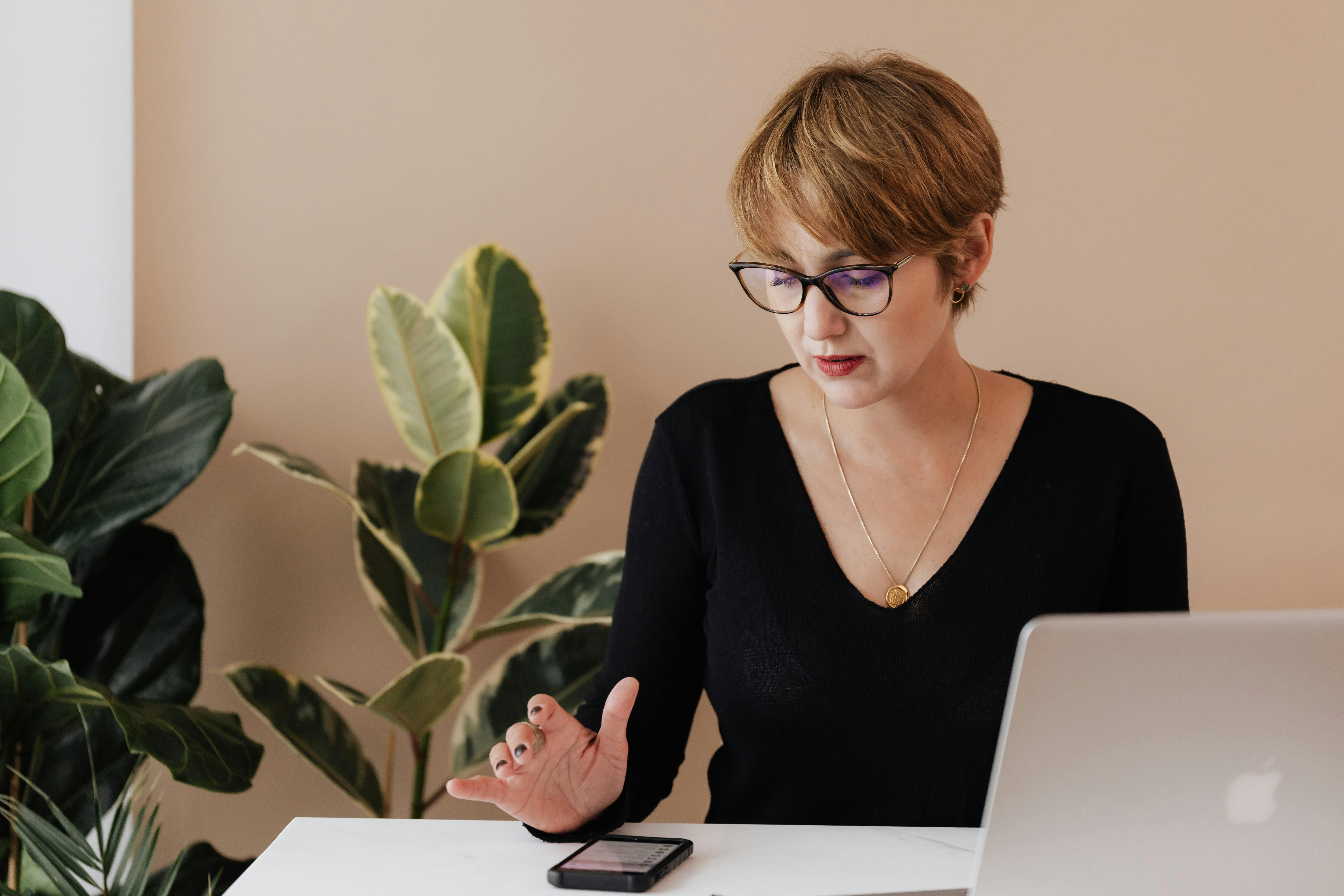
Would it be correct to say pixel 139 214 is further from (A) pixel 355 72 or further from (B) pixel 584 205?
(B) pixel 584 205

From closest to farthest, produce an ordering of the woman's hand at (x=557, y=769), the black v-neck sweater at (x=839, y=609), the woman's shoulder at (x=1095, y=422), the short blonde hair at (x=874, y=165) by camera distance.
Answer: the woman's hand at (x=557, y=769) → the short blonde hair at (x=874, y=165) → the black v-neck sweater at (x=839, y=609) → the woman's shoulder at (x=1095, y=422)

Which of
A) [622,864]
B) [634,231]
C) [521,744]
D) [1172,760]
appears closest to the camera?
[1172,760]

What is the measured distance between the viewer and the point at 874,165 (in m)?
1.03

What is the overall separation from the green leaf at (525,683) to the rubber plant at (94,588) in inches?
13.3

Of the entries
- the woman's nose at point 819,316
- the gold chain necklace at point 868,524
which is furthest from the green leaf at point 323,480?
the woman's nose at point 819,316

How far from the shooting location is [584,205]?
1.91 m

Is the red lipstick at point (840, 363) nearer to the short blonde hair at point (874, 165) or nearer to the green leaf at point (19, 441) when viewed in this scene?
the short blonde hair at point (874, 165)

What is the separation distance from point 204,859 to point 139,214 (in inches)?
43.8

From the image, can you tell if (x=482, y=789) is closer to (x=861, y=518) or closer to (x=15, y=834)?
(x=861, y=518)

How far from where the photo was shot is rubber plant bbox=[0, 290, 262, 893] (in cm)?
132

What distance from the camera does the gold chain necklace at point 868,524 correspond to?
3.84 ft

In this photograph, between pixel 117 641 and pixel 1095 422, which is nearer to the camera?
pixel 1095 422

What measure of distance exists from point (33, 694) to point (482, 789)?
32.3 inches

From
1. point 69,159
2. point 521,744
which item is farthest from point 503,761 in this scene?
point 69,159
